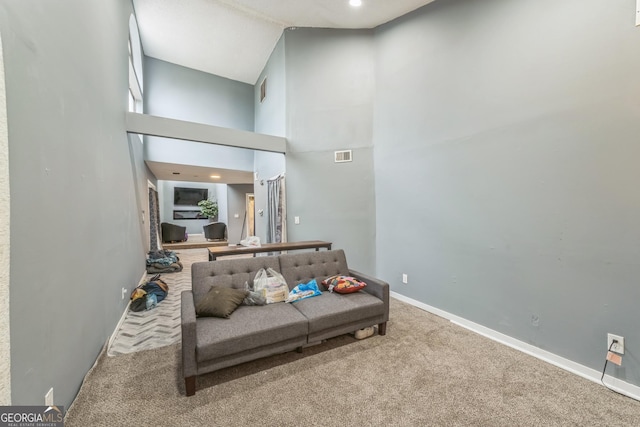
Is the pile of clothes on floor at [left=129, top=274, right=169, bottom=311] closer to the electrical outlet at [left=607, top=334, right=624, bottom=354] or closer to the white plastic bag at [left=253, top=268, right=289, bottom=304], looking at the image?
the white plastic bag at [left=253, top=268, right=289, bottom=304]

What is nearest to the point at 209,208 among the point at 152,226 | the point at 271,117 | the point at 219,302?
the point at 152,226

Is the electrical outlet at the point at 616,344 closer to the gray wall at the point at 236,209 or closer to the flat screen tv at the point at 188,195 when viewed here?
the gray wall at the point at 236,209

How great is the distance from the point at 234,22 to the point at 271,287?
14.8 ft

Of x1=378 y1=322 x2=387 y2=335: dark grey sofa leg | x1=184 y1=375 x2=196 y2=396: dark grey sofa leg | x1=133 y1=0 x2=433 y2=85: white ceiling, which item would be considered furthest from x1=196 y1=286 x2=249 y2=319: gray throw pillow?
x1=133 y1=0 x2=433 y2=85: white ceiling

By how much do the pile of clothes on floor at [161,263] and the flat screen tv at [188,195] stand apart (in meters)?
5.35

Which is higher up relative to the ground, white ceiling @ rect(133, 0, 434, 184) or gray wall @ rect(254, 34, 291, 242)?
white ceiling @ rect(133, 0, 434, 184)

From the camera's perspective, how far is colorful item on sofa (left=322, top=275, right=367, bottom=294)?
8.34ft

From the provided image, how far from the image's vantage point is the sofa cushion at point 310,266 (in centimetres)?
269

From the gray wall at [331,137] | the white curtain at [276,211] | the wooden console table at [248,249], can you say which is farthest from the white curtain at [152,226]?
the gray wall at [331,137]

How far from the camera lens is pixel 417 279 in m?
3.31

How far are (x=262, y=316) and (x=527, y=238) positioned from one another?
8.32 ft

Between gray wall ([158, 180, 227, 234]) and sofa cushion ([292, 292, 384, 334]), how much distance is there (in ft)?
29.0

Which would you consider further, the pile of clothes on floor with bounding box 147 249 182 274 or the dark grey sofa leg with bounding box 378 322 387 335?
the pile of clothes on floor with bounding box 147 249 182 274

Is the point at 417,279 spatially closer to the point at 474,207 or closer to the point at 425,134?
the point at 474,207
